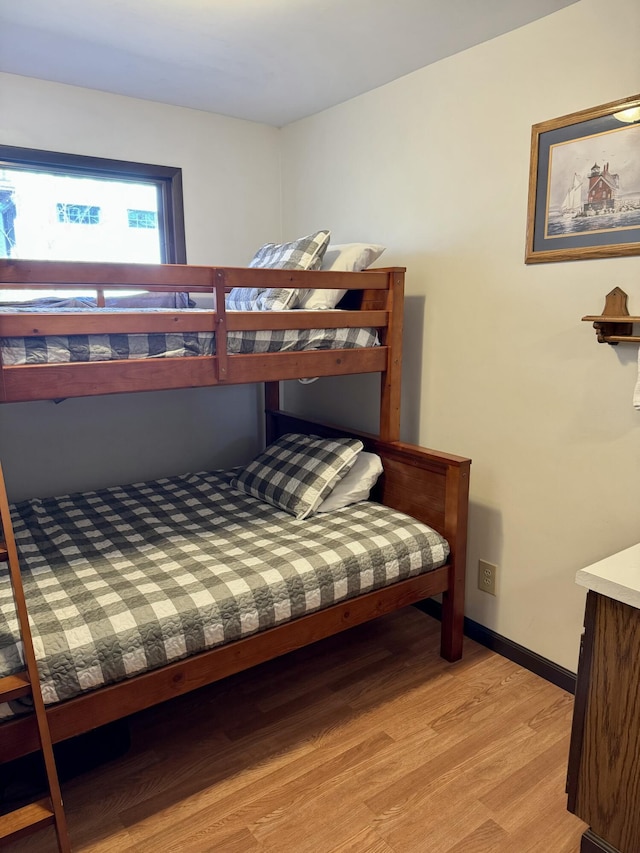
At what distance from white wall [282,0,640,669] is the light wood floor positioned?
360mm

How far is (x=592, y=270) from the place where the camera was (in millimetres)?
1849

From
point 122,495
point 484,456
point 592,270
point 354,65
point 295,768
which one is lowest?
point 295,768

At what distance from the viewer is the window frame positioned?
8.07ft

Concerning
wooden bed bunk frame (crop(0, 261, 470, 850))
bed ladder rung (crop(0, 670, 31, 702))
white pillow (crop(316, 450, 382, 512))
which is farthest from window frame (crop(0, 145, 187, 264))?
bed ladder rung (crop(0, 670, 31, 702))

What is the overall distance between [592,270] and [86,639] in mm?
1849

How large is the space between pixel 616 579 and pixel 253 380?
1201mm

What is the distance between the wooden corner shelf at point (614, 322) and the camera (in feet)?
5.68

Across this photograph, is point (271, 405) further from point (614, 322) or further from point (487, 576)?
point (614, 322)

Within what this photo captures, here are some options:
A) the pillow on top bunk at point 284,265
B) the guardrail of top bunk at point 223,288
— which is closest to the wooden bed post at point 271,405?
the pillow on top bunk at point 284,265

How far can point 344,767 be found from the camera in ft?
5.72

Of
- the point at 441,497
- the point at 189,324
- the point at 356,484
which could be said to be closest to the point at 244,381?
the point at 189,324

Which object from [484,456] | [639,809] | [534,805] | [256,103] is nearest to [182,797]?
[534,805]

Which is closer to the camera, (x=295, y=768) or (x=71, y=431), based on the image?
(x=295, y=768)

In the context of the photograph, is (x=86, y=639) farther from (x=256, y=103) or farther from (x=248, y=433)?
(x=256, y=103)
